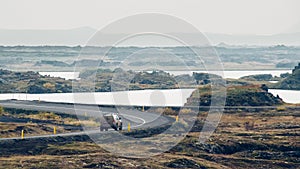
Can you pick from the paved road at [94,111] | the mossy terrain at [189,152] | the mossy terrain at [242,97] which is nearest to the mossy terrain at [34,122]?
the paved road at [94,111]

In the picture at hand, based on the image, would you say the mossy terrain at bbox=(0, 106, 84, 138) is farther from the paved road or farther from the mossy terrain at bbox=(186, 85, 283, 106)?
the mossy terrain at bbox=(186, 85, 283, 106)

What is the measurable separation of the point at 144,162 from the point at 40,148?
42.4ft

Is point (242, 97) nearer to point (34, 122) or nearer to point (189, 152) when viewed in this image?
point (34, 122)

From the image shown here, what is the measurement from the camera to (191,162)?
94.9 m

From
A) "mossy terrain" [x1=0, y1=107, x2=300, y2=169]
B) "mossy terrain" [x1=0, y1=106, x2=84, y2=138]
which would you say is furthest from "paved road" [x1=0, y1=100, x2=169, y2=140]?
"mossy terrain" [x1=0, y1=107, x2=300, y2=169]

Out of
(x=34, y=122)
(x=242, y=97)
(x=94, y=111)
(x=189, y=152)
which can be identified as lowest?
(x=189, y=152)

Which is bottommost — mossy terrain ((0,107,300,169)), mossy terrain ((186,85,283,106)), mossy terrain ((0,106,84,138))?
mossy terrain ((0,107,300,169))

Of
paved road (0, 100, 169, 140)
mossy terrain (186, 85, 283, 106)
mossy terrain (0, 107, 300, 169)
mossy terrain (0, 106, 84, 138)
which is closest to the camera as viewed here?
mossy terrain (0, 107, 300, 169)

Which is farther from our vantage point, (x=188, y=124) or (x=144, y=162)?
(x=188, y=124)

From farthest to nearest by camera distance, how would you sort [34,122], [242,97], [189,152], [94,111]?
[242,97] → [94,111] → [34,122] → [189,152]

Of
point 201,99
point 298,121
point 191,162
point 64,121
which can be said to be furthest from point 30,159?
point 201,99

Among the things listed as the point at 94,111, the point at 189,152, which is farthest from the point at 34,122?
the point at 189,152

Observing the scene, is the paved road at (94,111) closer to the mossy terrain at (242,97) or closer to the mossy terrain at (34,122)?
the mossy terrain at (34,122)

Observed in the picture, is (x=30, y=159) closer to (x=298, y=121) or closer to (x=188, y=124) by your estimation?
(x=188, y=124)
